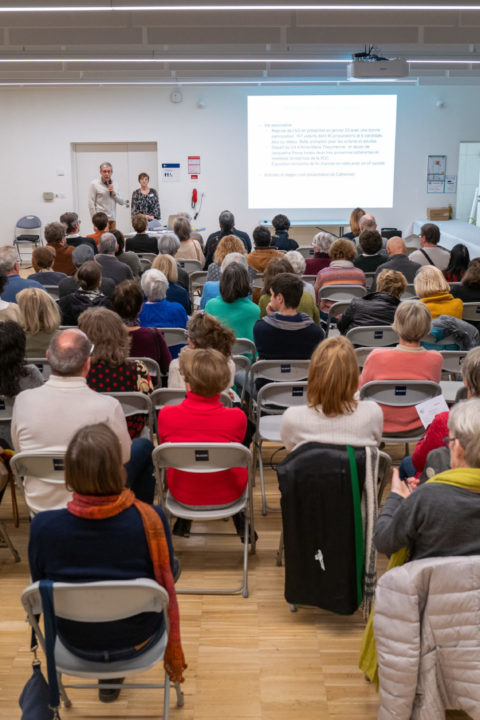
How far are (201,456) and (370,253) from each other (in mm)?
5077

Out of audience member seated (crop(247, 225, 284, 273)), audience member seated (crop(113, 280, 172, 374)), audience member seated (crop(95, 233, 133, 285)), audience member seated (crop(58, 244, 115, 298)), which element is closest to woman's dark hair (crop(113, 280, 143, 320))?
audience member seated (crop(113, 280, 172, 374))

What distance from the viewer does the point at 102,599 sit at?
223cm

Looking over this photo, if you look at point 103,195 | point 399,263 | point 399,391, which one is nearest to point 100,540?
point 399,391

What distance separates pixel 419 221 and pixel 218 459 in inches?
490

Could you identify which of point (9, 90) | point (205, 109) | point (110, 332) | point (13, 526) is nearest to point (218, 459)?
point (110, 332)

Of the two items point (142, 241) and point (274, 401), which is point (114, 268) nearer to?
point (142, 241)

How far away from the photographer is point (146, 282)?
545 centimetres

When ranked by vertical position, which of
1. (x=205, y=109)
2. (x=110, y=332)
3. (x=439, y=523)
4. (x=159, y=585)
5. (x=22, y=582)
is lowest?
(x=22, y=582)

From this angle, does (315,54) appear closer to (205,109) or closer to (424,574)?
(205,109)

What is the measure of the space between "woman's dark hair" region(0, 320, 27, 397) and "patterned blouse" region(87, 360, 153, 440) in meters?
0.38

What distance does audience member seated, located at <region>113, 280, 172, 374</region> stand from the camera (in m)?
4.64

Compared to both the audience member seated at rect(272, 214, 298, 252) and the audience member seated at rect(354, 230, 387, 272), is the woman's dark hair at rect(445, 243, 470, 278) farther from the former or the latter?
the audience member seated at rect(272, 214, 298, 252)

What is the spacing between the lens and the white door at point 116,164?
14.6 meters

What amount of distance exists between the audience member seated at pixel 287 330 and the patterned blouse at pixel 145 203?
8626mm
